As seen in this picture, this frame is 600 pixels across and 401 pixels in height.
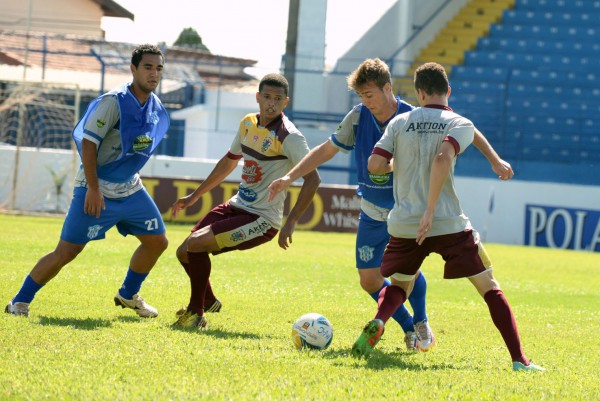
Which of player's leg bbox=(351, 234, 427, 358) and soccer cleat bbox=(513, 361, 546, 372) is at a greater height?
player's leg bbox=(351, 234, 427, 358)

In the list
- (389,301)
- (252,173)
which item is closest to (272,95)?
(252,173)

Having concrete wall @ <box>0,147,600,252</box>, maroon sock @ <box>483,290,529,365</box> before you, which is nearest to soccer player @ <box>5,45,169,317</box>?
maroon sock @ <box>483,290,529,365</box>

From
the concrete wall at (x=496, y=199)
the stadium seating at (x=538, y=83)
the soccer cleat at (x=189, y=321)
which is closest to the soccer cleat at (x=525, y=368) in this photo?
the soccer cleat at (x=189, y=321)

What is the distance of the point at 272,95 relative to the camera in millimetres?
7672

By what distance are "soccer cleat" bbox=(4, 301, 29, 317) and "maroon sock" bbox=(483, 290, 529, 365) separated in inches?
137

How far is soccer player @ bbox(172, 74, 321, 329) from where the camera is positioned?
25.0 feet

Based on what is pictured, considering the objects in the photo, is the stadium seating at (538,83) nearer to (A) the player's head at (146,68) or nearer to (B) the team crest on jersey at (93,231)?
(A) the player's head at (146,68)

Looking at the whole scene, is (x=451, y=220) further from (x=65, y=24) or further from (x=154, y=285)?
(x=65, y=24)

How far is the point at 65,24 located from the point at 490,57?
79.8ft

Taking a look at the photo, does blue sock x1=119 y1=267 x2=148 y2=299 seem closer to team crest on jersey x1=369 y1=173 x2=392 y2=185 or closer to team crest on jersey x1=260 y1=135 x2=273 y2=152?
team crest on jersey x1=260 y1=135 x2=273 y2=152

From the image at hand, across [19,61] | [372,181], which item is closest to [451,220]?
[372,181]

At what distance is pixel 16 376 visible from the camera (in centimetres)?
492

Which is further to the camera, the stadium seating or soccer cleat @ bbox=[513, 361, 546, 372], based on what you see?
the stadium seating

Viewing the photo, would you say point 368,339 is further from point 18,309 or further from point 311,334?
point 18,309
